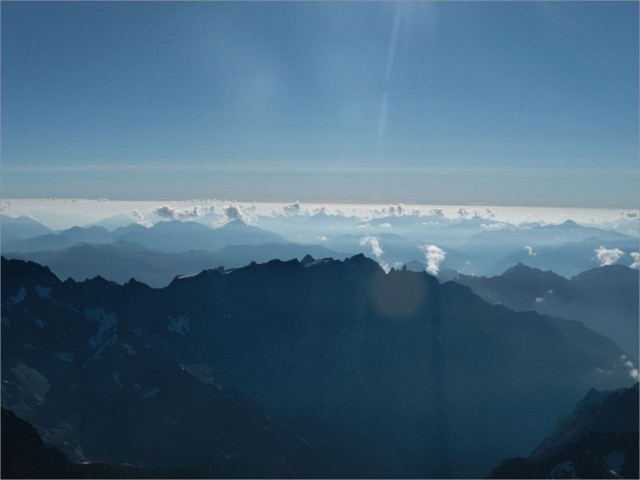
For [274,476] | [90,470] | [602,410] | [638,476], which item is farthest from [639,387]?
[90,470]

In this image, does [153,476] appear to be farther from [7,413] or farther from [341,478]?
[341,478]

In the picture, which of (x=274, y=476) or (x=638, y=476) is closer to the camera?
(x=638, y=476)

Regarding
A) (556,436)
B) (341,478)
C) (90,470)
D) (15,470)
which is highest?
(15,470)

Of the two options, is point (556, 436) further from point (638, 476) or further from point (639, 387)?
point (638, 476)

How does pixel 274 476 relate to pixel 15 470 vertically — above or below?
below

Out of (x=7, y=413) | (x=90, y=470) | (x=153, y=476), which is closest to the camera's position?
(x=7, y=413)

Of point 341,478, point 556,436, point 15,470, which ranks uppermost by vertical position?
point 15,470

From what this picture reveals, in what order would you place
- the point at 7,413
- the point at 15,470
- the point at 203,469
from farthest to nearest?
the point at 203,469, the point at 7,413, the point at 15,470

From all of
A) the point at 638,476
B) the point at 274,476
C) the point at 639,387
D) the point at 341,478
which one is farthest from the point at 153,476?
the point at 639,387

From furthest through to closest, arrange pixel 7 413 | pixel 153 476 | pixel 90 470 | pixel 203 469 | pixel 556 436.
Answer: pixel 556 436 < pixel 203 469 < pixel 153 476 < pixel 90 470 < pixel 7 413
